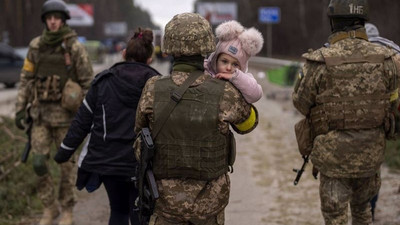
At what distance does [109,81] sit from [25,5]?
1837 inches

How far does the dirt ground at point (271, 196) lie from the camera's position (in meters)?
5.76

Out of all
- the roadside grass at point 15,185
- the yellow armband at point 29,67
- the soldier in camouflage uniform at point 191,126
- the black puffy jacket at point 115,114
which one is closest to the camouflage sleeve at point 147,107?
the soldier in camouflage uniform at point 191,126

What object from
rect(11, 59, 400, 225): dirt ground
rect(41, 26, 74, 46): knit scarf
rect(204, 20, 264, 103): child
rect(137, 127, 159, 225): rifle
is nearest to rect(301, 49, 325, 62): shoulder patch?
rect(204, 20, 264, 103): child

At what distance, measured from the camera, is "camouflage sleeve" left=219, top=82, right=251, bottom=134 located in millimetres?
3205

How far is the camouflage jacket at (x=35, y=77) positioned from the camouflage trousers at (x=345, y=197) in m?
2.48

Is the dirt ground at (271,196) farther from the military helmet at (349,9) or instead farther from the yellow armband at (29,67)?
the military helmet at (349,9)

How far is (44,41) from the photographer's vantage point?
5.30 metres

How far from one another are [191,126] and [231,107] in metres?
Answer: 0.25

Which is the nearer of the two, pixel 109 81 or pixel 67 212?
pixel 109 81

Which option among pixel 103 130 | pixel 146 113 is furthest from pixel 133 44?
pixel 146 113

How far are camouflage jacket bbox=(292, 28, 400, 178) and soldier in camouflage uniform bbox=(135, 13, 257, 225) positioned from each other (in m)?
0.87

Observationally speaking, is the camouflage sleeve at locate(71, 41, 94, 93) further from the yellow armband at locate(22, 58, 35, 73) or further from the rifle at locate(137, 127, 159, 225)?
the rifle at locate(137, 127, 159, 225)

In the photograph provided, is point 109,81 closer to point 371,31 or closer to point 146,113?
point 146,113

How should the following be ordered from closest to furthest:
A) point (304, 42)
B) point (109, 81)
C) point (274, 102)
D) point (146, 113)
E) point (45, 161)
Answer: point (146, 113), point (109, 81), point (45, 161), point (274, 102), point (304, 42)
